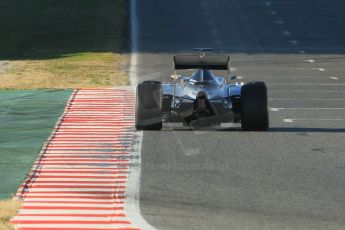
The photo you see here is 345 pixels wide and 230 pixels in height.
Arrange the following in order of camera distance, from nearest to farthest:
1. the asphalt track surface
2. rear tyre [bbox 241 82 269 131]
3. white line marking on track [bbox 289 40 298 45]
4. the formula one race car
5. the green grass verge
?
the asphalt track surface → the green grass verge → the formula one race car → rear tyre [bbox 241 82 269 131] → white line marking on track [bbox 289 40 298 45]

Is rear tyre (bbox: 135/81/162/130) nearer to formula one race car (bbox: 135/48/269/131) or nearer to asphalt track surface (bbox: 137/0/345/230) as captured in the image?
formula one race car (bbox: 135/48/269/131)

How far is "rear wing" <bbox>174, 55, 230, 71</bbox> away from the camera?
2583 centimetres

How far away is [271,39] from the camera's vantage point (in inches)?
2012

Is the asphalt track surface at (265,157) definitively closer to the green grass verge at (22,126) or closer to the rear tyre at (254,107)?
the rear tyre at (254,107)

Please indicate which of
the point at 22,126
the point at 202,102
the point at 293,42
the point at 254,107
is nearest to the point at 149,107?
the point at 202,102

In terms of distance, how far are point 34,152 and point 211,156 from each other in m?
4.17

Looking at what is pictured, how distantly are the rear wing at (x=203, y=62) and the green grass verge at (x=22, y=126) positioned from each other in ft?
12.9

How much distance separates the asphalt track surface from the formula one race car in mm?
393

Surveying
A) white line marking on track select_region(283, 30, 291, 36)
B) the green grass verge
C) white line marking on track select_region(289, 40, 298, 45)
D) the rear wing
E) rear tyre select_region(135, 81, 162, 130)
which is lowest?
white line marking on track select_region(283, 30, 291, 36)

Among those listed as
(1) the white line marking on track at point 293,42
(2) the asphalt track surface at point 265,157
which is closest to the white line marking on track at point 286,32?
(1) the white line marking on track at point 293,42

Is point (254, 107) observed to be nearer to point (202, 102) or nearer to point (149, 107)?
point (202, 102)

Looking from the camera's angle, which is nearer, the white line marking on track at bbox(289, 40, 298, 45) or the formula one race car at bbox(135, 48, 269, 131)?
the formula one race car at bbox(135, 48, 269, 131)

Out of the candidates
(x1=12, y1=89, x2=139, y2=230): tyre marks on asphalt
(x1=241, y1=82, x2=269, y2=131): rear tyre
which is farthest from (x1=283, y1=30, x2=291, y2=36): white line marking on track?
(x1=241, y1=82, x2=269, y2=131): rear tyre

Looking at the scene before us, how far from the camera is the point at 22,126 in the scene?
27031mm
